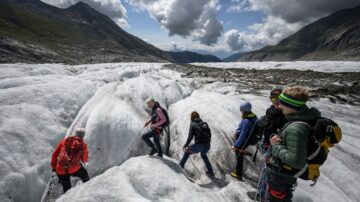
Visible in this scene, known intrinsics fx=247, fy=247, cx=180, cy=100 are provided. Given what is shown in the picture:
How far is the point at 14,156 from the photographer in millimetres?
11930

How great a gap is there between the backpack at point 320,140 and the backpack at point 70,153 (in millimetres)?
8458

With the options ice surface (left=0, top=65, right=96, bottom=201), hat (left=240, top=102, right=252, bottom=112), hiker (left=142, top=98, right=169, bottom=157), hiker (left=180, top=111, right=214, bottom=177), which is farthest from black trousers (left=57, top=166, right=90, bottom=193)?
→ hat (left=240, top=102, right=252, bottom=112)

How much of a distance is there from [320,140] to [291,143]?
2.26 feet

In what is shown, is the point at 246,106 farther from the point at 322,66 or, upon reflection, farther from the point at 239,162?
the point at 322,66

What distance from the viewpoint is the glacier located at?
30.6 feet

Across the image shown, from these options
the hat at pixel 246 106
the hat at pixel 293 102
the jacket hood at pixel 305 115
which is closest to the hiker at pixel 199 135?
the hat at pixel 246 106

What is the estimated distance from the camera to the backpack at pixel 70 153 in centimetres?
1001

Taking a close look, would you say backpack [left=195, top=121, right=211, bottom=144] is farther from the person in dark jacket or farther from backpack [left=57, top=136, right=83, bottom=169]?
backpack [left=57, top=136, right=83, bottom=169]

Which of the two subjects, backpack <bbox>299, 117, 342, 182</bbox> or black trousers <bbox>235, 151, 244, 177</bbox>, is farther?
black trousers <bbox>235, 151, 244, 177</bbox>

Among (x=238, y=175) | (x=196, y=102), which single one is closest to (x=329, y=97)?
(x=196, y=102)

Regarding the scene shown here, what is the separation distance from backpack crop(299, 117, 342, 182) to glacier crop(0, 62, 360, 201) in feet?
15.7

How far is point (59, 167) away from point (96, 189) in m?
3.05

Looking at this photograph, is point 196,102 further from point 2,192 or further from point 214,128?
point 2,192

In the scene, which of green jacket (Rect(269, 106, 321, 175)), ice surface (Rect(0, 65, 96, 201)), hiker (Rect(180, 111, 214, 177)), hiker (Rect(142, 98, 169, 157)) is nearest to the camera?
green jacket (Rect(269, 106, 321, 175))
